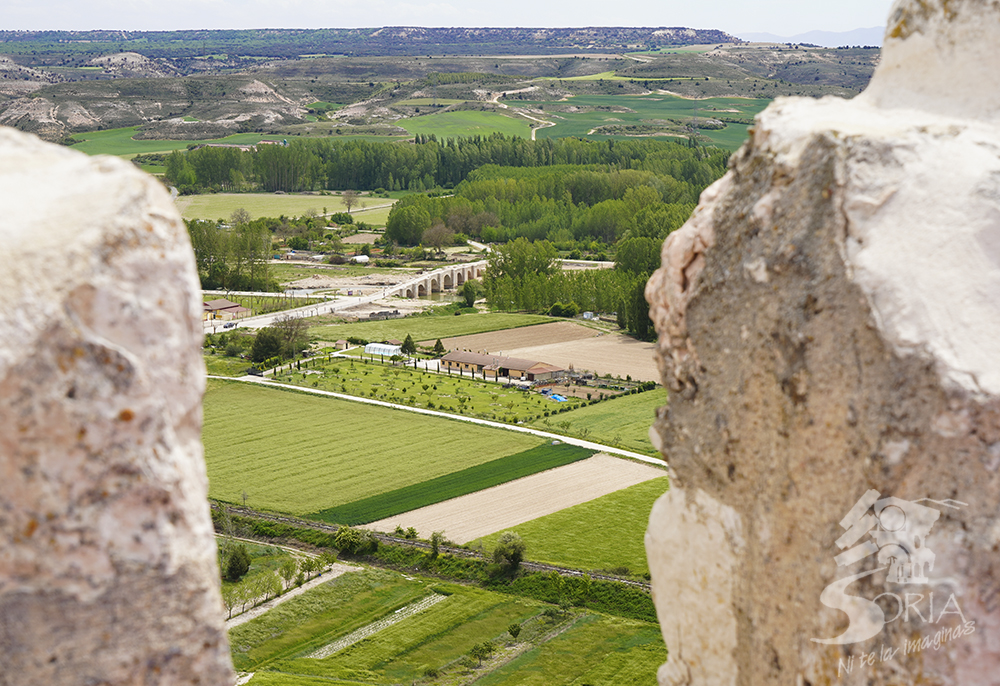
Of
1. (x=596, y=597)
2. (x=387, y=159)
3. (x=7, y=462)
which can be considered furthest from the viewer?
(x=387, y=159)

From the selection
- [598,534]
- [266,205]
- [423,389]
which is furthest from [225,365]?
[266,205]

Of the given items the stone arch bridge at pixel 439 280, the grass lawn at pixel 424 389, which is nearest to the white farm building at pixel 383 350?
the grass lawn at pixel 424 389

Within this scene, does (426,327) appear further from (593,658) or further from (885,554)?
(885,554)

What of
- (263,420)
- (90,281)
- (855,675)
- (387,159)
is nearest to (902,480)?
(855,675)

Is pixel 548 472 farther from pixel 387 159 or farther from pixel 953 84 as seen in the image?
pixel 387 159

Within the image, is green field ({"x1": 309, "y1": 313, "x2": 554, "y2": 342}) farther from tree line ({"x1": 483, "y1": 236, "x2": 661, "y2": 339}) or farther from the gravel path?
the gravel path

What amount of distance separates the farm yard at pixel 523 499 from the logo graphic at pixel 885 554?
4221 centimetres

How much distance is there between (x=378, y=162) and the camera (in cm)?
19675

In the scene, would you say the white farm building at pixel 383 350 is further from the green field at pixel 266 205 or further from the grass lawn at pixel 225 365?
the green field at pixel 266 205

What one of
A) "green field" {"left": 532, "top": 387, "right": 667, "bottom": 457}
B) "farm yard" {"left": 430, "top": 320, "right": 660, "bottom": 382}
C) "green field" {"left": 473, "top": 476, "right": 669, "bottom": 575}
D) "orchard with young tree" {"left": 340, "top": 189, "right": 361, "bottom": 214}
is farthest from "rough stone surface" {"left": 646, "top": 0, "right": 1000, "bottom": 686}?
"orchard with young tree" {"left": 340, "top": 189, "right": 361, "bottom": 214}

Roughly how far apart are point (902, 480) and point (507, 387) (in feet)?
244

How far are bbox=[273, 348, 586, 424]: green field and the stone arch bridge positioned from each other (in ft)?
109

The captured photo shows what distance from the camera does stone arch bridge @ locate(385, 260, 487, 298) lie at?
124062 millimetres

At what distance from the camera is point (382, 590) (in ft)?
152
